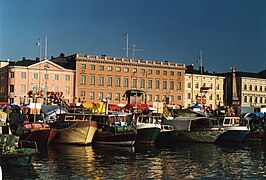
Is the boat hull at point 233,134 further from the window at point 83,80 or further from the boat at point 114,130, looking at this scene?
the window at point 83,80

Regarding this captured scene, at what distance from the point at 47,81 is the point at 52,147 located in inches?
1955

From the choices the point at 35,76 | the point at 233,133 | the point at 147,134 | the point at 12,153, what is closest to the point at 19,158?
the point at 12,153

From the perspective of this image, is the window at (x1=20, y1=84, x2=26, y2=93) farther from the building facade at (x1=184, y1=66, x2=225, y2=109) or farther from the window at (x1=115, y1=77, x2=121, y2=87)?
the building facade at (x1=184, y1=66, x2=225, y2=109)

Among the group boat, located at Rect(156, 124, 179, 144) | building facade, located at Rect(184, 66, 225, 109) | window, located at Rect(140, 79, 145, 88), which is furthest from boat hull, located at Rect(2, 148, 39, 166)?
building facade, located at Rect(184, 66, 225, 109)

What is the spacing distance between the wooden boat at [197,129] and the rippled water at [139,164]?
22.8ft

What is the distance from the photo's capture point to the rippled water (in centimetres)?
2197

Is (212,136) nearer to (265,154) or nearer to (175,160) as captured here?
(265,154)

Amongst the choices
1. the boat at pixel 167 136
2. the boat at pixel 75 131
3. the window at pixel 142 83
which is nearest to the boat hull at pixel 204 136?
the boat at pixel 167 136

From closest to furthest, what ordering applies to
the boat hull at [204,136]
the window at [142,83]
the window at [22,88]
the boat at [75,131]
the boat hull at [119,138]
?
1. the boat at [75,131]
2. the boat hull at [119,138]
3. the boat hull at [204,136]
4. the window at [22,88]
5. the window at [142,83]

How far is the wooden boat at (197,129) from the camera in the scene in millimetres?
43312

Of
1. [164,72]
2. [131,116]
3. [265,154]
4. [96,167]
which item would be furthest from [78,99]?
[96,167]

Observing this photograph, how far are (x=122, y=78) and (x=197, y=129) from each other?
47594 mm

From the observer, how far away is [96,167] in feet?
80.5

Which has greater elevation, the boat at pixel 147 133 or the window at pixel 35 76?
the window at pixel 35 76
